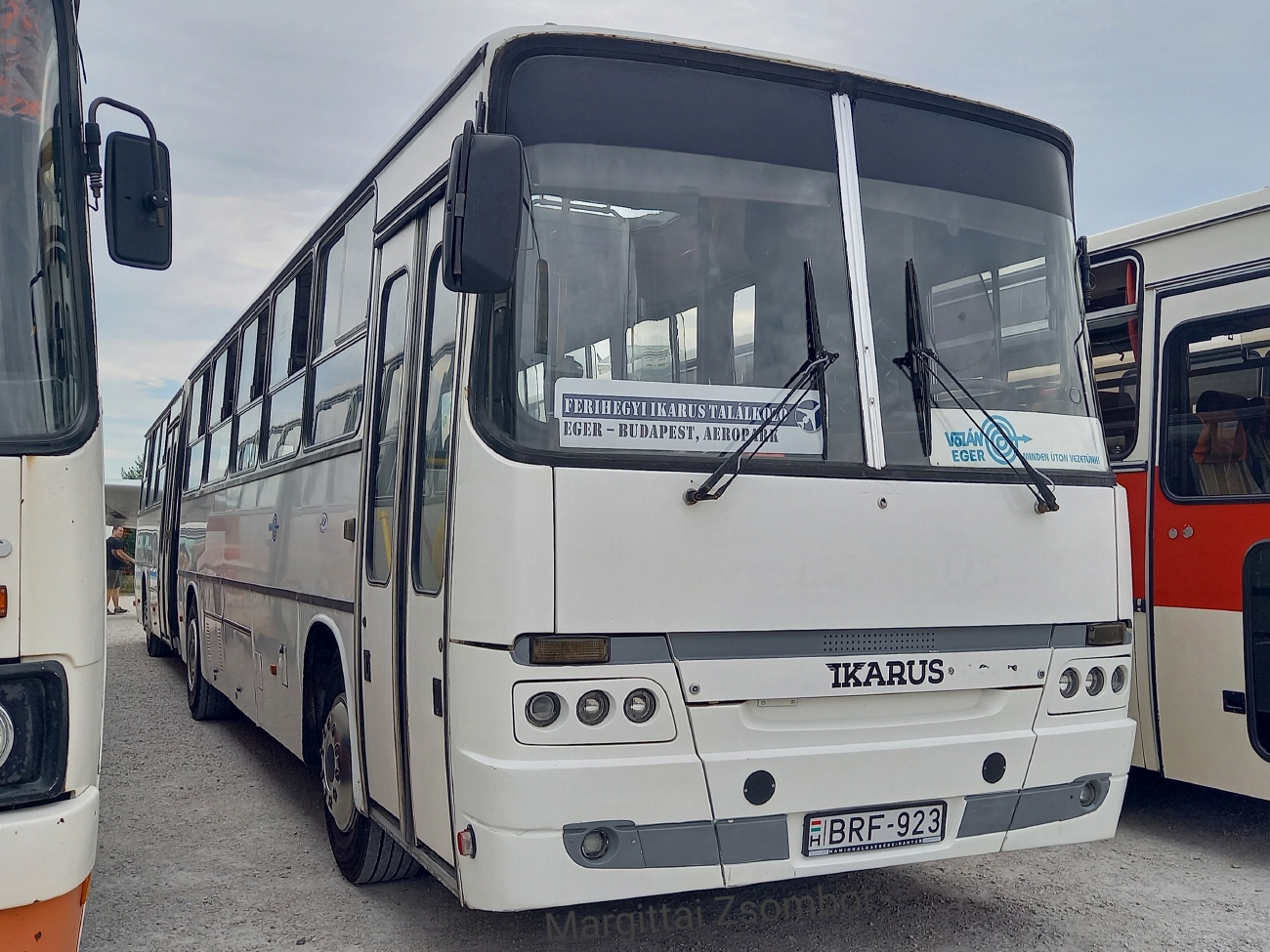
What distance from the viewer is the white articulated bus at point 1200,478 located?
569cm

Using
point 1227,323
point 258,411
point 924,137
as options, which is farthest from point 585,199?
point 258,411

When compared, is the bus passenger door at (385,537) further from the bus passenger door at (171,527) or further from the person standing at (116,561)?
the person standing at (116,561)

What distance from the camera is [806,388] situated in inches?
158

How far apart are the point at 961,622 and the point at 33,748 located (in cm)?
280

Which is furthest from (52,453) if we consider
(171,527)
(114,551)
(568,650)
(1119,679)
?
(114,551)

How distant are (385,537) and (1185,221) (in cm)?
424

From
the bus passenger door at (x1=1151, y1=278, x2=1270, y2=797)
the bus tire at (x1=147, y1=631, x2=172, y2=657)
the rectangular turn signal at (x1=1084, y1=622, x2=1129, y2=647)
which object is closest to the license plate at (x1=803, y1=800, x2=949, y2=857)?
the rectangular turn signal at (x1=1084, y1=622, x2=1129, y2=647)

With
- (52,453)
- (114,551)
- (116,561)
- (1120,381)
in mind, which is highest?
(1120,381)

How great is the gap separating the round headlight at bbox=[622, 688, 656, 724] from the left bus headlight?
1.53 meters

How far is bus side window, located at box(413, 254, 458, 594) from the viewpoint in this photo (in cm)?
406

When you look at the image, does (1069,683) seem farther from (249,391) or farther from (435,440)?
(249,391)

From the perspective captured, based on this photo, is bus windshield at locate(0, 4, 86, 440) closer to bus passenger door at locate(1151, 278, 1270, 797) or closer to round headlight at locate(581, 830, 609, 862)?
round headlight at locate(581, 830, 609, 862)

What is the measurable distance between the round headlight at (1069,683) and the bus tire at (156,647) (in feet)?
44.7

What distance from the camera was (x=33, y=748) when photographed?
2951 millimetres
